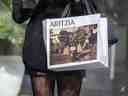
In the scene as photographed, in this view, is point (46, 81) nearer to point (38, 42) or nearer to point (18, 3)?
point (38, 42)

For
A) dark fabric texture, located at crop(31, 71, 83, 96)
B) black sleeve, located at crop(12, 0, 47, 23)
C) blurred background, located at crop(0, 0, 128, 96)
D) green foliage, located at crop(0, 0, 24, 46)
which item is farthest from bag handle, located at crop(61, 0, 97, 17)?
green foliage, located at crop(0, 0, 24, 46)

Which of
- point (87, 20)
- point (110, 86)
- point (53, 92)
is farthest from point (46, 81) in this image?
point (110, 86)

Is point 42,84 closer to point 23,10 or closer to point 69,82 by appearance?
point 69,82

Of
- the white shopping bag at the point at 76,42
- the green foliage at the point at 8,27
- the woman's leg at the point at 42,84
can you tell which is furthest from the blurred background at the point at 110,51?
the white shopping bag at the point at 76,42

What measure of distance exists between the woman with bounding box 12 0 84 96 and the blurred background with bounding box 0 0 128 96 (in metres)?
0.74

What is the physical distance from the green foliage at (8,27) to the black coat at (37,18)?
773 millimetres

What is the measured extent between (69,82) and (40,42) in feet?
1.09

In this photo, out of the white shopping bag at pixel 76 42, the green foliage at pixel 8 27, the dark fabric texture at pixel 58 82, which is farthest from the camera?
the green foliage at pixel 8 27

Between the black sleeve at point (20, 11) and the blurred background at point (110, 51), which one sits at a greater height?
the black sleeve at point (20, 11)

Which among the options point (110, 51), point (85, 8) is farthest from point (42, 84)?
point (110, 51)

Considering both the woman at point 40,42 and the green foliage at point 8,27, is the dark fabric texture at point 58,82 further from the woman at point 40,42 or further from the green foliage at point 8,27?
the green foliage at point 8,27

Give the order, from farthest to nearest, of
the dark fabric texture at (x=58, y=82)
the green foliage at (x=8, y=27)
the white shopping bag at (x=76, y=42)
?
1. the green foliage at (x=8, y=27)
2. the dark fabric texture at (x=58, y=82)
3. the white shopping bag at (x=76, y=42)

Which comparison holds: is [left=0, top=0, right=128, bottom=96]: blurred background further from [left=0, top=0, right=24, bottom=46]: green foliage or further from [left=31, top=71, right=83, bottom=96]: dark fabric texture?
[left=31, top=71, right=83, bottom=96]: dark fabric texture

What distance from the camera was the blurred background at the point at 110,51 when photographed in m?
3.45
